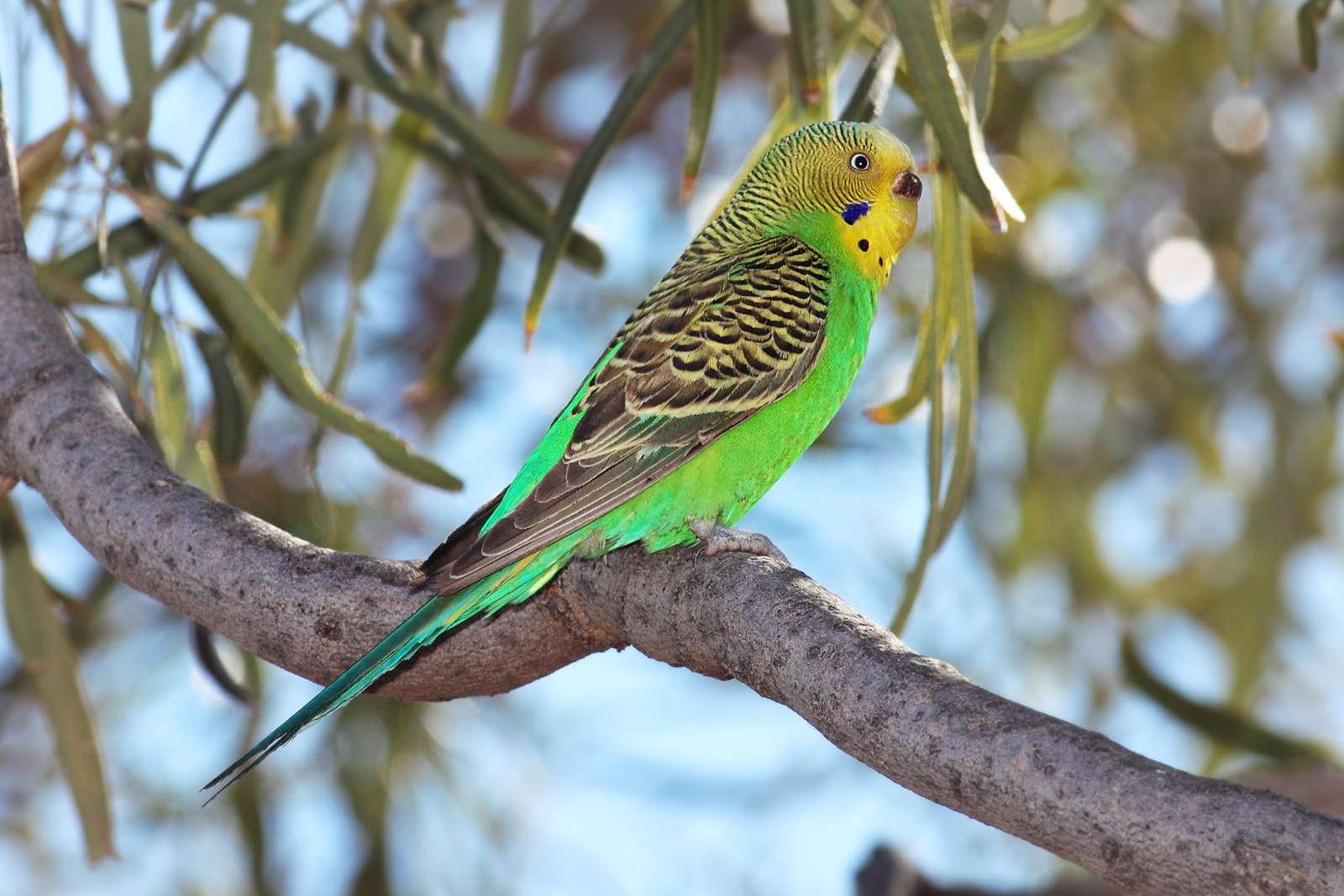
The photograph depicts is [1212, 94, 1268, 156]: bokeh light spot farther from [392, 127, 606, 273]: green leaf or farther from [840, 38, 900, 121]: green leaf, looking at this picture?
[840, 38, 900, 121]: green leaf

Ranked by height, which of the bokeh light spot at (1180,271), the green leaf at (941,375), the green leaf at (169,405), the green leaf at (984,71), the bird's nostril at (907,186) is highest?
the bokeh light spot at (1180,271)

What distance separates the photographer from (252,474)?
3.85 m

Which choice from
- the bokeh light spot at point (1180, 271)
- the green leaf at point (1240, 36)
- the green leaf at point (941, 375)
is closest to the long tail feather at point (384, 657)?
the green leaf at point (941, 375)

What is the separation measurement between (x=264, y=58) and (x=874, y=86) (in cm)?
96

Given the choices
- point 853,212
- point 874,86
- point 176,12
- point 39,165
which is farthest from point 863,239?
point 39,165

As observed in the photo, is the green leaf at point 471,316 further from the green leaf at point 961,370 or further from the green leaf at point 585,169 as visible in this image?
the green leaf at point 961,370

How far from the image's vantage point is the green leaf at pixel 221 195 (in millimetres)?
2527

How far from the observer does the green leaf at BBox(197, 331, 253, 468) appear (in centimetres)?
253

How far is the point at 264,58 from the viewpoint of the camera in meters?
2.38

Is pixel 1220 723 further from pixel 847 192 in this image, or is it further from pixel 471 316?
pixel 471 316

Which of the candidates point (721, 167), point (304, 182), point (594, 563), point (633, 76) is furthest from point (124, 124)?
point (721, 167)

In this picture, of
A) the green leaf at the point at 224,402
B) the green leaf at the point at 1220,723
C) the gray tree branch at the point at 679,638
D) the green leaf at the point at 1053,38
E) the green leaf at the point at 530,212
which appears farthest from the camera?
the green leaf at the point at 1220,723

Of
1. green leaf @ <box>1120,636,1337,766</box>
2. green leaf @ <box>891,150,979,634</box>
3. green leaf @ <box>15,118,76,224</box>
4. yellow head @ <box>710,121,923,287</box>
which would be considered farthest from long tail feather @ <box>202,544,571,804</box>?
green leaf @ <box>1120,636,1337,766</box>

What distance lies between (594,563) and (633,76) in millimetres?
871
